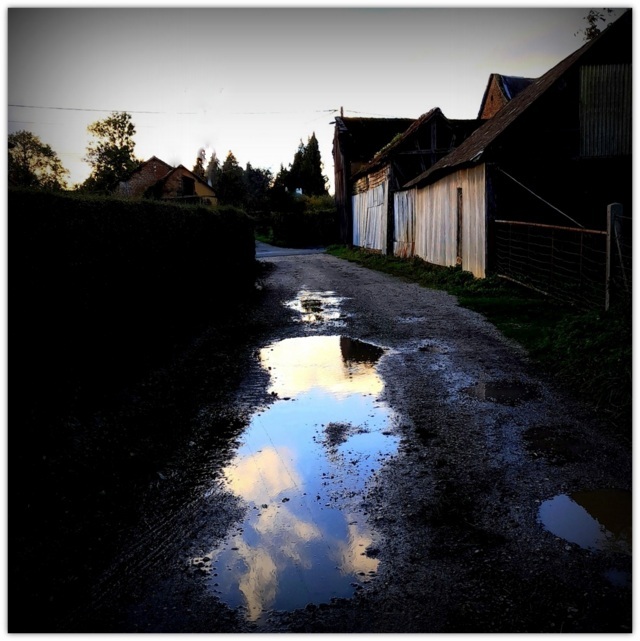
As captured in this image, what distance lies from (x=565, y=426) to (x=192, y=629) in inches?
152

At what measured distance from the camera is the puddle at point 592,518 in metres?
3.50

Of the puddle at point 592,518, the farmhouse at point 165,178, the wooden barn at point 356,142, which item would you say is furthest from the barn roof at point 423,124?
the farmhouse at point 165,178

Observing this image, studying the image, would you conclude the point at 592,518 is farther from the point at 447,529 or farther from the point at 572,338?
the point at 572,338

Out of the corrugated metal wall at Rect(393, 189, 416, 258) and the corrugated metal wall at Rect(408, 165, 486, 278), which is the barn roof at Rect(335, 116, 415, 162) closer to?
the corrugated metal wall at Rect(393, 189, 416, 258)

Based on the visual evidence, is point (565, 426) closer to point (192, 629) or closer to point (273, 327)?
point (192, 629)

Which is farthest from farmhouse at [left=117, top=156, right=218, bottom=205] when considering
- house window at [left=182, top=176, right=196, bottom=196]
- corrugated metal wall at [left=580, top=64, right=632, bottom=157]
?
corrugated metal wall at [left=580, top=64, right=632, bottom=157]

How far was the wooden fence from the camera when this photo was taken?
9.10m

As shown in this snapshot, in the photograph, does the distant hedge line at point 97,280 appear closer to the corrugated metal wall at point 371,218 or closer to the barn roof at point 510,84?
the corrugated metal wall at point 371,218

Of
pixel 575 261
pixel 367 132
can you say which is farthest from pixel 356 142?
pixel 575 261

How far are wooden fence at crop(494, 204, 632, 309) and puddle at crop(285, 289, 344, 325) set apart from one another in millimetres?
4257

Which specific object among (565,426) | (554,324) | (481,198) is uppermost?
(481,198)

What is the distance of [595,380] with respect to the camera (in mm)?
6211

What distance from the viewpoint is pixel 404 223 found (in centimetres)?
2495

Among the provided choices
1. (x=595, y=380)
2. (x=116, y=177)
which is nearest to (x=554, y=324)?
(x=595, y=380)
